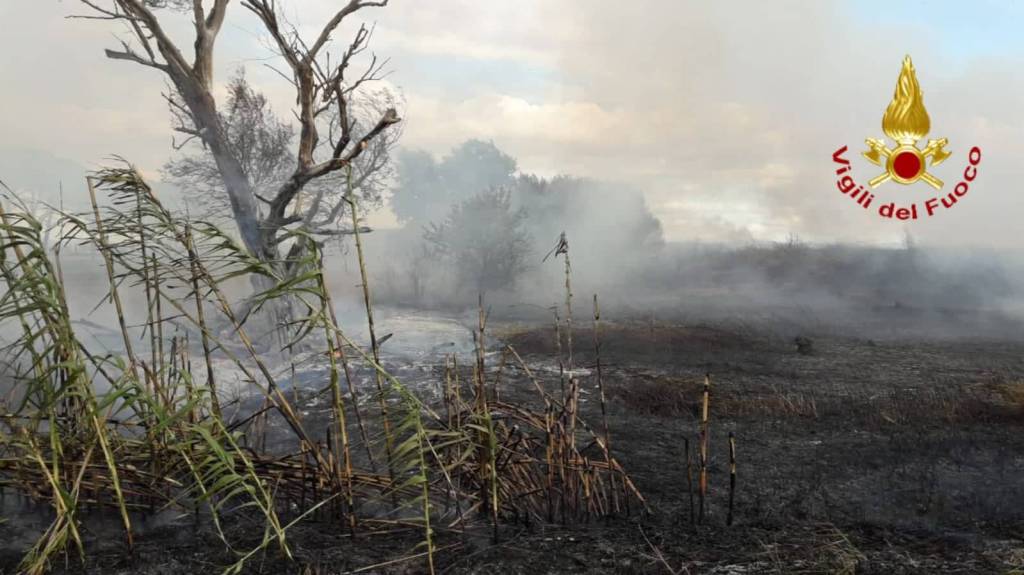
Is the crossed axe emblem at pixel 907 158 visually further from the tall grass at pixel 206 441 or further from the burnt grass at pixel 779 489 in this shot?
the tall grass at pixel 206 441

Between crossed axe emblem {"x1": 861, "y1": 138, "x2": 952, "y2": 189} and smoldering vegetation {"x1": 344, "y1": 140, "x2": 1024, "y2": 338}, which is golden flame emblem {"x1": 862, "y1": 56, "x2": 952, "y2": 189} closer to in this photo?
crossed axe emblem {"x1": 861, "y1": 138, "x2": 952, "y2": 189}

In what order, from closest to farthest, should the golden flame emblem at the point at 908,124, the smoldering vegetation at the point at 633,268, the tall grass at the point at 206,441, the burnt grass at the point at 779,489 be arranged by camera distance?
the tall grass at the point at 206,441 → the burnt grass at the point at 779,489 → the golden flame emblem at the point at 908,124 → the smoldering vegetation at the point at 633,268

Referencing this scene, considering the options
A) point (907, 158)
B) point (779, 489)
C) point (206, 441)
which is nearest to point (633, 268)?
point (907, 158)

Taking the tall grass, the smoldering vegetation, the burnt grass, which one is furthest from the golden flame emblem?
the tall grass

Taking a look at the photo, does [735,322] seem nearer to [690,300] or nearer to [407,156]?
[690,300]

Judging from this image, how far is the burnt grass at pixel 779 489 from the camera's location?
13.7ft

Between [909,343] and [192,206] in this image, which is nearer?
[909,343]

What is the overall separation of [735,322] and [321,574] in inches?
725

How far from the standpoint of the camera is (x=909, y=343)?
16797 millimetres

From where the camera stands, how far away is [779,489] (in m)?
6.09

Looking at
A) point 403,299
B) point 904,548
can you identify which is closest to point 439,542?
point 904,548

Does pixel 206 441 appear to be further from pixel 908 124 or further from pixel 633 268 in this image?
pixel 633 268

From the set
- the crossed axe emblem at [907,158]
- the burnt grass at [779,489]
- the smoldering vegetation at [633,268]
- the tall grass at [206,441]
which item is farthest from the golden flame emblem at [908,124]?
the tall grass at [206,441]

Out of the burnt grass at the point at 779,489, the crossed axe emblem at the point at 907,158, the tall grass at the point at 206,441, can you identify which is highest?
the crossed axe emblem at the point at 907,158
